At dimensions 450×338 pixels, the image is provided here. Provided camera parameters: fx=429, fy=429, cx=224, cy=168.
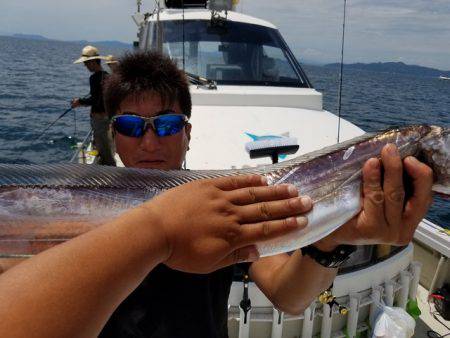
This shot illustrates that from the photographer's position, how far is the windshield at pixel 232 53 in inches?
254

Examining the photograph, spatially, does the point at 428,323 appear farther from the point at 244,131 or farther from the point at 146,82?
the point at 146,82

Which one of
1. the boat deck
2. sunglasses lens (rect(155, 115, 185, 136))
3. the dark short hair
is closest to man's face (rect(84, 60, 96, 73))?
the dark short hair

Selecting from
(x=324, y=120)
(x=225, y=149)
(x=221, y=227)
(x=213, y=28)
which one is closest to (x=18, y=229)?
(x=221, y=227)

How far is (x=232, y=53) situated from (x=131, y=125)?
4.63 meters

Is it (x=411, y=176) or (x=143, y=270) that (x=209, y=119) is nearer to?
(x=411, y=176)

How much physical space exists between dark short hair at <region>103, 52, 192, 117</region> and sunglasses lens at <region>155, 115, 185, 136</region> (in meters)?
0.10

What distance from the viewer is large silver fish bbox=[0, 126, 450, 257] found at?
62.6 inches

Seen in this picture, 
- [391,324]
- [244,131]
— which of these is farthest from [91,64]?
[391,324]

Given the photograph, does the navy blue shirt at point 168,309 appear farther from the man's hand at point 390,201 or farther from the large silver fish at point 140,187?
the man's hand at point 390,201

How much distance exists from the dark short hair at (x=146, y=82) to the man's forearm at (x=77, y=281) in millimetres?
1219

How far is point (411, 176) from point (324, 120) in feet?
12.1

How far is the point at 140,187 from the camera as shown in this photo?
1.73m

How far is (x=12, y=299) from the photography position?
3.16 ft

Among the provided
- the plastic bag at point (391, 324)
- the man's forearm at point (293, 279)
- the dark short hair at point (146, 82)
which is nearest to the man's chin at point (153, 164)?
the dark short hair at point (146, 82)
